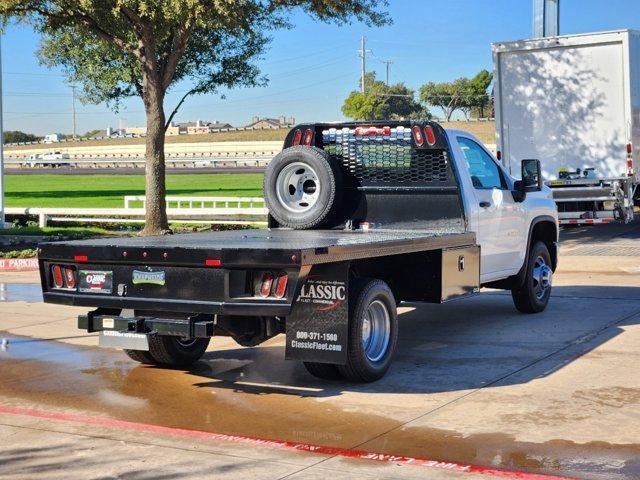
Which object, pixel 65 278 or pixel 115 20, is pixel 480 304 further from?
pixel 115 20

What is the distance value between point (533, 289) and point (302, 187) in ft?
10.5

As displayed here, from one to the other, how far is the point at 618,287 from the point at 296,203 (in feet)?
19.3

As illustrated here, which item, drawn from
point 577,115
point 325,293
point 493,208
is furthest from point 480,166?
point 577,115

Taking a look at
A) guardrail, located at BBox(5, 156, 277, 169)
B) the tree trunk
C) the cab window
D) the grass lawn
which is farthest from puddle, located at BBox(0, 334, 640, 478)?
guardrail, located at BBox(5, 156, 277, 169)

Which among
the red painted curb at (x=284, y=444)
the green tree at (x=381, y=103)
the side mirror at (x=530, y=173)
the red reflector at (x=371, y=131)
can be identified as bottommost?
the red painted curb at (x=284, y=444)

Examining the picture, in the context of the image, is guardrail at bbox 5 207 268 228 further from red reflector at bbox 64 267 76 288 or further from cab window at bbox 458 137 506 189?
red reflector at bbox 64 267 76 288

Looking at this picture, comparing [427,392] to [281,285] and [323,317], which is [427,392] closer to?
[323,317]

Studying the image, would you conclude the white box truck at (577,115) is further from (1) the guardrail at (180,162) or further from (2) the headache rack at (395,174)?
(1) the guardrail at (180,162)

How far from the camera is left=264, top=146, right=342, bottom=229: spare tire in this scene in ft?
30.8

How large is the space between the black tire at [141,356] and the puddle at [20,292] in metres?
4.95

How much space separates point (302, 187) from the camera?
9.77 m

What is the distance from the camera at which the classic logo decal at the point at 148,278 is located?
24.7ft

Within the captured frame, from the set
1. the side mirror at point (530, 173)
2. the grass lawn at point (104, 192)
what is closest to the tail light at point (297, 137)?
the side mirror at point (530, 173)

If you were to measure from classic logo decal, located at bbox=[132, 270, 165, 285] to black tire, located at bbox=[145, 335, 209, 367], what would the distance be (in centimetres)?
101
